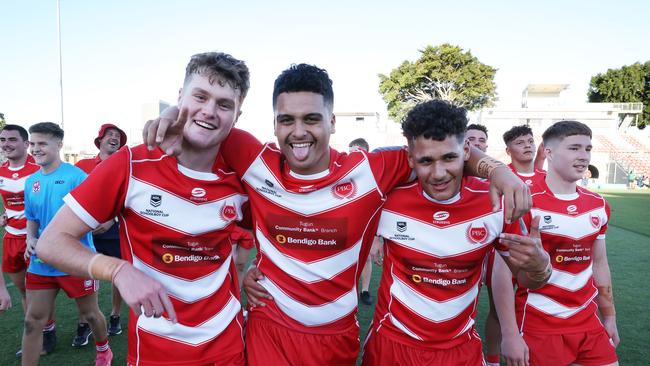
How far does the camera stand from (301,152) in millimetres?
2244

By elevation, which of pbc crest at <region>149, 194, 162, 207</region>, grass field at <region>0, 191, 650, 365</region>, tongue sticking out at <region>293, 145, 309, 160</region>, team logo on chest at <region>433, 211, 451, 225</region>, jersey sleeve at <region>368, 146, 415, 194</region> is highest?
tongue sticking out at <region>293, 145, 309, 160</region>

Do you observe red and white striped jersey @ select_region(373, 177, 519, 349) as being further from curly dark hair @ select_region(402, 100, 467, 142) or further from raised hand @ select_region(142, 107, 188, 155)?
raised hand @ select_region(142, 107, 188, 155)

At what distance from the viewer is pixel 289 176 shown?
7.70 feet

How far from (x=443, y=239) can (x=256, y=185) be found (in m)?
1.16

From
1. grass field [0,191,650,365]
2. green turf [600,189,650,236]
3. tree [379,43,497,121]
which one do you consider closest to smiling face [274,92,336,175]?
grass field [0,191,650,365]

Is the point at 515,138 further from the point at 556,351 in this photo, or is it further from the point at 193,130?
the point at 193,130

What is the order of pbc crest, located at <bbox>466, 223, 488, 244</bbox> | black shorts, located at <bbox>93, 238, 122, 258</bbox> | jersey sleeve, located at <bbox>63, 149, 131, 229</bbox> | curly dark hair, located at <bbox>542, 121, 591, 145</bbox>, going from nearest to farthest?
jersey sleeve, located at <bbox>63, 149, 131, 229</bbox>
pbc crest, located at <bbox>466, 223, 488, 244</bbox>
curly dark hair, located at <bbox>542, 121, 591, 145</bbox>
black shorts, located at <bbox>93, 238, 122, 258</bbox>

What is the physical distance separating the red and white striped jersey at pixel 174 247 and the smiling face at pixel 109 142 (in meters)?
4.12

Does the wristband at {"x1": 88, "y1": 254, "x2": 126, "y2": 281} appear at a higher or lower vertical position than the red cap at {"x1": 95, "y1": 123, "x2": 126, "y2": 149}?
lower

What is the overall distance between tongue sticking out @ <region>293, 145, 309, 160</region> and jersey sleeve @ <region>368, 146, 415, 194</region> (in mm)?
429

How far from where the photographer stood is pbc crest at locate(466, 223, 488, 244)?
7.70 feet

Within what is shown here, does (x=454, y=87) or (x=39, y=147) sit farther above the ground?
(x=454, y=87)

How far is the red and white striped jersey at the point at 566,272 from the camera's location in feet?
9.34

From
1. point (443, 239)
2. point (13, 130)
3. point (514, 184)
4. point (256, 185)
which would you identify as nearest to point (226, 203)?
point (256, 185)
